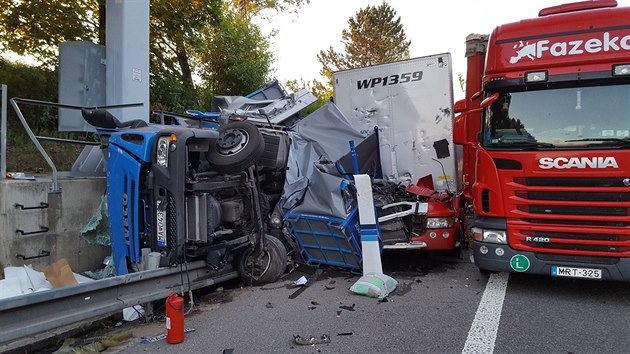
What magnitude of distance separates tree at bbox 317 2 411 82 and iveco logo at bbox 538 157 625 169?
40.2m

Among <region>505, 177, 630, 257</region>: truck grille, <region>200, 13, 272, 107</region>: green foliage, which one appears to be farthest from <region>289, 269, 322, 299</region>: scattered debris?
<region>200, 13, 272, 107</region>: green foliage

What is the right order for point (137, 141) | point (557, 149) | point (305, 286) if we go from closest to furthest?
1. point (137, 141)
2. point (557, 149)
3. point (305, 286)

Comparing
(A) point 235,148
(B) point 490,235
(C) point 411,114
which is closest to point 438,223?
(B) point 490,235

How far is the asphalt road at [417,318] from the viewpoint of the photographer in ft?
12.4

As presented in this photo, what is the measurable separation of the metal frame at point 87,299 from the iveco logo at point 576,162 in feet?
12.8

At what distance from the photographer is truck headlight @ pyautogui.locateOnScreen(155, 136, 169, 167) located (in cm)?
455

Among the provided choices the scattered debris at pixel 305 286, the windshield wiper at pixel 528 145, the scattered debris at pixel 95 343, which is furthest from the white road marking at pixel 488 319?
the scattered debris at pixel 95 343

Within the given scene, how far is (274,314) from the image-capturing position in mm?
4598

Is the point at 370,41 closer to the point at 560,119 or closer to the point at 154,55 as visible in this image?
the point at 154,55

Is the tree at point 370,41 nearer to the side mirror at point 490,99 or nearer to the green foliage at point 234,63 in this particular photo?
the green foliage at point 234,63

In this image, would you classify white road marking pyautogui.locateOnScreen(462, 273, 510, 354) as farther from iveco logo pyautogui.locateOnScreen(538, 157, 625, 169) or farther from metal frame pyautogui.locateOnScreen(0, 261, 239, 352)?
metal frame pyautogui.locateOnScreen(0, 261, 239, 352)

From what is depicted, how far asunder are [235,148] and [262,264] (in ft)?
4.90

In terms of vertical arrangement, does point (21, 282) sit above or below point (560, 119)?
below

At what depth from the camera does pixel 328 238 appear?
5.88 m
